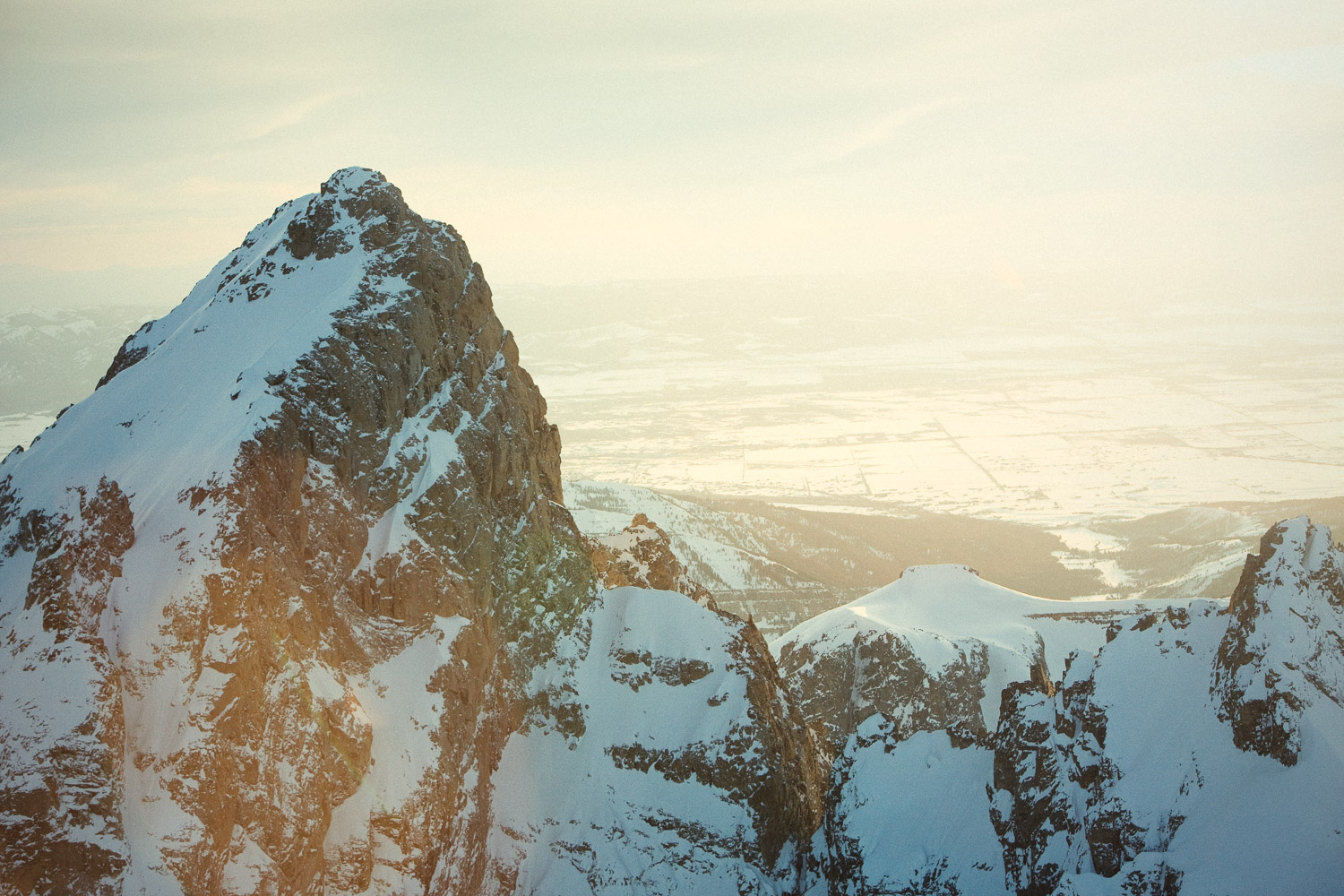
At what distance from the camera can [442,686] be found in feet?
203

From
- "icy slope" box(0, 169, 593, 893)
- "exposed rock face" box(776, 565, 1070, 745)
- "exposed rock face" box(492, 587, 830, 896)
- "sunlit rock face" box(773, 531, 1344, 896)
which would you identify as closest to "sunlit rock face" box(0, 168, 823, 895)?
"icy slope" box(0, 169, 593, 893)

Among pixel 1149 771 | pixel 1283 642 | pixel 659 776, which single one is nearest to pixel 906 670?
pixel 659 776

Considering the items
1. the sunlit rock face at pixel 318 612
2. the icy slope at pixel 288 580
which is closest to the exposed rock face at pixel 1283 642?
the sunlit rock face at pixel 318 612

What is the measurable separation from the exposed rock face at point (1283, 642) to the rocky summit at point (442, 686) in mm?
195

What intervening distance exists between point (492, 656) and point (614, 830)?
569 inches

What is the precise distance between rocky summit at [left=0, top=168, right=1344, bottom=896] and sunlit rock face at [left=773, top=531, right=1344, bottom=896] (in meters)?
0.20

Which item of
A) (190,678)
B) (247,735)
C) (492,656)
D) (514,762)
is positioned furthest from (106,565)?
(514,762)

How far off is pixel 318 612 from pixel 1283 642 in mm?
56535

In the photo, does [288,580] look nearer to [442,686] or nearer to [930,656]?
[442,686]

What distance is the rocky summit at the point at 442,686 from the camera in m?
51.8

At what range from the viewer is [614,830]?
Result: 6800cm

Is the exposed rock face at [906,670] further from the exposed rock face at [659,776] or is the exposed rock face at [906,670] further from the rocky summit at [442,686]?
the exposed rock face at [659,776]

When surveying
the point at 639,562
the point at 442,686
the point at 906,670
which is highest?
the point at 639,562

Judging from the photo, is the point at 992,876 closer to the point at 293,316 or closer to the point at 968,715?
the point at 968,715
